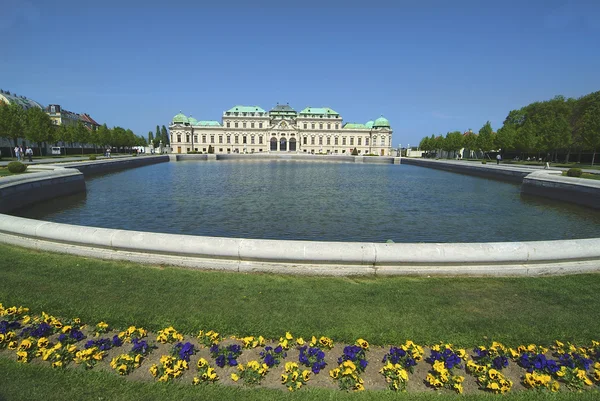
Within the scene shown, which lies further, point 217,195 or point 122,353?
point 217,195

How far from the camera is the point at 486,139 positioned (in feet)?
218

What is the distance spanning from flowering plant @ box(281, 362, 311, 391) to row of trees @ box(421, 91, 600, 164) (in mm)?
52427

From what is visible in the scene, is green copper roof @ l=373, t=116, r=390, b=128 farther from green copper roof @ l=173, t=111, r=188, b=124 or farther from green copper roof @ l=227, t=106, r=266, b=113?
→ green copper roof @ l=173, t=111, r=188, b=124

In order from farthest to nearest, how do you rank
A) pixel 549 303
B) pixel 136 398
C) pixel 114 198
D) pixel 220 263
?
pixel 114 198 < pixel 220 263 < pixel 549 303 < pixel 136 398

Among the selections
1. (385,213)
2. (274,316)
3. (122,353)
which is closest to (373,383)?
(274,316)

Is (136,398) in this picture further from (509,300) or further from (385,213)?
(385,213)

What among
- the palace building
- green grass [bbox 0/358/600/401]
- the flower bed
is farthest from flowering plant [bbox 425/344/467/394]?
the palace building

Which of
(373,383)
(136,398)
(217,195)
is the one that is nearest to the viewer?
(136,398)

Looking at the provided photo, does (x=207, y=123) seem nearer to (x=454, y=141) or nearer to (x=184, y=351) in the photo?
(x=454, y=141)

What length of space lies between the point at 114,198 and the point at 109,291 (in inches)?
616

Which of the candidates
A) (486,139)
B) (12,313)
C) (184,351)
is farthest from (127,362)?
(486,139)

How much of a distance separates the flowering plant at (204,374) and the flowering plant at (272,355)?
1.91 feet

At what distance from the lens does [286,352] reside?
14.0 feet

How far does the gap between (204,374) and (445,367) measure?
2.73 metres
